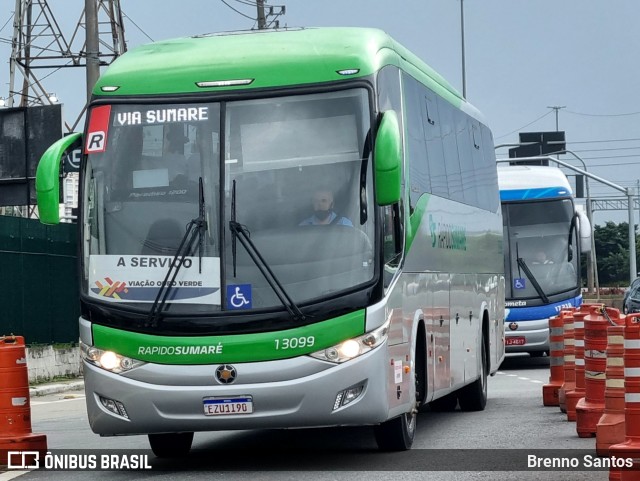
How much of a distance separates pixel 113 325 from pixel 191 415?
997mm

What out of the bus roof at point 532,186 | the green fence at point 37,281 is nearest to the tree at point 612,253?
the bus roof at point 532,186

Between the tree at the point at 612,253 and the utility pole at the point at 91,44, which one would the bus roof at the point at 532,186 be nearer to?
the utility pole at the point at 91,44

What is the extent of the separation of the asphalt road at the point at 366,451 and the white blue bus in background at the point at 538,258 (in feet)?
34.9

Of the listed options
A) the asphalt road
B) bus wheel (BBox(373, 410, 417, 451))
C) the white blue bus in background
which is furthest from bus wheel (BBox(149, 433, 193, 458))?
the white blue bus in background

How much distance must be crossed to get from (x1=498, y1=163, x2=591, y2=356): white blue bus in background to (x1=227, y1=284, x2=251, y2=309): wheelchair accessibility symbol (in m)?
17.8

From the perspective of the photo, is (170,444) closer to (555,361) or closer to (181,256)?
(181,256)

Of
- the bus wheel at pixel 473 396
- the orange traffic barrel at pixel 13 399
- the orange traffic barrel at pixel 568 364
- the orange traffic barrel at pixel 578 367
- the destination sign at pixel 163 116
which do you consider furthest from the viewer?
the bus wheel at pixel 473 396

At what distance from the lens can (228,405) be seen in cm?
1098

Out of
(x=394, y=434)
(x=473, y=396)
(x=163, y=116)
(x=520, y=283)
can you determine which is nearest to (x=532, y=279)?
(x=520, y=283)

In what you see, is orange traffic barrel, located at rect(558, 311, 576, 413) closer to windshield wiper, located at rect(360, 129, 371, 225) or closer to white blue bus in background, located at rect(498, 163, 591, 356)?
windshield wiper, located at rect(360, 129, 371, 225)

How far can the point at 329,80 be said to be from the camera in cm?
1161

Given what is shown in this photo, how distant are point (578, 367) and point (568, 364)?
1.69 meters

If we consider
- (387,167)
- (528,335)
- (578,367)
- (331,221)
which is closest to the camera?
(387,167)

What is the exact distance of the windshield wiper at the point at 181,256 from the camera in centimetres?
1122
